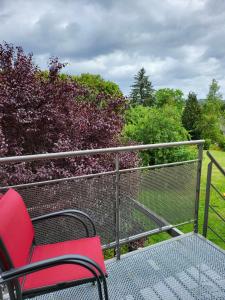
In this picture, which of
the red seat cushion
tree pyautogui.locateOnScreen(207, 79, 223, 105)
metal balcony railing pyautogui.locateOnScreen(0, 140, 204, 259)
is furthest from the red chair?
tree pyautogui.locateOnScreen(207, 79, 223, 105)

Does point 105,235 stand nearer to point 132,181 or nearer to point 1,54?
point 132,181

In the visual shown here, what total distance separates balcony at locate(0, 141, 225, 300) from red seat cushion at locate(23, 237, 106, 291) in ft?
0.73

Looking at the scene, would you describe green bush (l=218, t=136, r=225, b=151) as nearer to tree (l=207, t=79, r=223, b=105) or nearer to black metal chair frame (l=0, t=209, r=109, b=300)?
tree (l=207, t=79, r=223, b=105)

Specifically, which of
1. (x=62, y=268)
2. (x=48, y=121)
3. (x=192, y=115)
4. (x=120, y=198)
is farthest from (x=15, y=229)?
(x=192, y=115)

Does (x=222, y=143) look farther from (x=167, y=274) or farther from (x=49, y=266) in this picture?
(x=49, y=266)

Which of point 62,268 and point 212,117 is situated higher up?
point 212,117

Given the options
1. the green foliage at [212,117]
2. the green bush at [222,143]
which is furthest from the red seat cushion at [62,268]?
the green bush at [222,143]

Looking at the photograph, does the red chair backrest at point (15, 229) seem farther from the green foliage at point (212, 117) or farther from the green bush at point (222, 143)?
the green bush at point (222, 143)

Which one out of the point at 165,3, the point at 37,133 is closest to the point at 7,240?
the point at 37,133

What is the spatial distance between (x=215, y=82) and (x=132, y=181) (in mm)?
23805

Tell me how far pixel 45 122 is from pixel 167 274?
2.99 m

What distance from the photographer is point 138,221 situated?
2.82 meters

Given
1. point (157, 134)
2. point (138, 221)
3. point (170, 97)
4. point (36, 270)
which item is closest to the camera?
point (36, 270)

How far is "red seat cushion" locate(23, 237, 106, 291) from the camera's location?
5.41 ft
